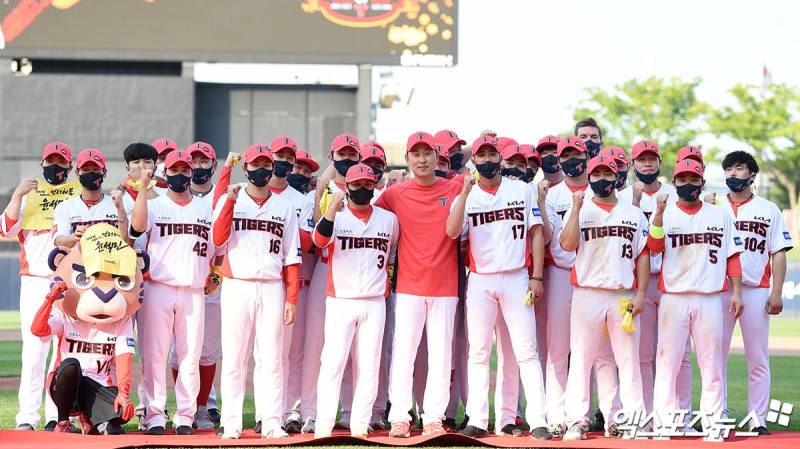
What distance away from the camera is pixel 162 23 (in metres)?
22.9

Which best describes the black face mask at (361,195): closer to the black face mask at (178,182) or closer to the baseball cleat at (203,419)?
the black face mask at (178,182)

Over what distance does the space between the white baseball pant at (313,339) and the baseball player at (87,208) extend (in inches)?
54.5

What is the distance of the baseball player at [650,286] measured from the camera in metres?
8.37

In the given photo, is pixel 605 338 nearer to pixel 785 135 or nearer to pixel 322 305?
pixel 322 305

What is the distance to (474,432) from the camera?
25.7 ft

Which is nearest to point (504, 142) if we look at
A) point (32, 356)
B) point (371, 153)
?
point (371, 153)

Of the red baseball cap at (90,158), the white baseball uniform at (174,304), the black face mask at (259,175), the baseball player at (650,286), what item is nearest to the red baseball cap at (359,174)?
the black face mask at (259,175)

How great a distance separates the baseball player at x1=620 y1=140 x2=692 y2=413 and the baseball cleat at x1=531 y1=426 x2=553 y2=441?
3.36 feet

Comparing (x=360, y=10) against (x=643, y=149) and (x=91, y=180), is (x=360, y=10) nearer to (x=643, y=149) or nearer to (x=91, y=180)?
(x=643, y=149)

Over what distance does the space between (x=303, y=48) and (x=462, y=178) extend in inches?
580

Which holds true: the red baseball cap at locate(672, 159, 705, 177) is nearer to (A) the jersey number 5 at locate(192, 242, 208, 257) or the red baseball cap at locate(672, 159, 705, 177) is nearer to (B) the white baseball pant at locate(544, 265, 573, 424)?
(B) the white baseball pant at locate(544, 265, 573, 424)

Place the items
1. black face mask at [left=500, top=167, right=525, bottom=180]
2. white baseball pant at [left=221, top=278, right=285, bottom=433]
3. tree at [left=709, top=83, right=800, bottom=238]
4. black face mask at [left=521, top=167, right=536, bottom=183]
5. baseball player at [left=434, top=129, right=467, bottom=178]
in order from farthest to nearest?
tree at [left=709, top=83, right=800, bottom=238] < baseball player at [left=434, top=129, right=467, bottom=178] < black face mask at [left=521, top=167, right=536, bottom=183] < black face mask at [left=500, top=167, right=525, bottom=180] < white baseball pant at [left=221, top=278, right=285, bottom=433]

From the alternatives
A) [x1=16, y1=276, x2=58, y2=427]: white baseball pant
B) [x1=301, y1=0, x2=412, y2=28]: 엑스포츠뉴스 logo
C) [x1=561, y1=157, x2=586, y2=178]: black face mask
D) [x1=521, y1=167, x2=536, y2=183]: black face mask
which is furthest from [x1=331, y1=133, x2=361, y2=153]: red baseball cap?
[x1=301, y1=0, x2=412, y2=28]: 엑스포츠뉴스 logo

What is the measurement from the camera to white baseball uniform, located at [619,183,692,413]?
8445mm
